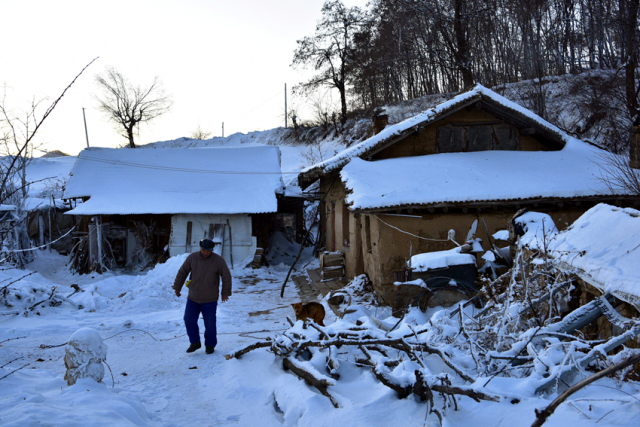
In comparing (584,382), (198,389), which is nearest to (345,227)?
(198,389)

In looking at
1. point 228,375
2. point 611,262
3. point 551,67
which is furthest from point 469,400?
point 551,67

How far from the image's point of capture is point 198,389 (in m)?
4.87

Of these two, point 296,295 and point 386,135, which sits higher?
point 386,135

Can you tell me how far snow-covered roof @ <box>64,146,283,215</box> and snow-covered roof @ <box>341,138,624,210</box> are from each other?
6795 mm

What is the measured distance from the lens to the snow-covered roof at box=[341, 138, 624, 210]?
9188 mm

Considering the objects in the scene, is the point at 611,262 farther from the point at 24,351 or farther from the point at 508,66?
the point at 508,66

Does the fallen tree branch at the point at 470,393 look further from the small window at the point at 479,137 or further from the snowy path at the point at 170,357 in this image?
the small window at the point at 479,137

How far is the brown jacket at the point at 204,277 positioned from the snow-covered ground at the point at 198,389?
853 mm

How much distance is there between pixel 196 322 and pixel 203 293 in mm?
451

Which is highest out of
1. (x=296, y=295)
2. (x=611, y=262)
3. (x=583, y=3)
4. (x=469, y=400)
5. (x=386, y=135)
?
(x=583, y=3)

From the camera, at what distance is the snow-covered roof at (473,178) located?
30.1 ft

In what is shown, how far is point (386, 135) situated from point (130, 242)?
1240 cm

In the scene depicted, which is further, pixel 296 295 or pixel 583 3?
pixel 583 3

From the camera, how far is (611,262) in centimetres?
347
